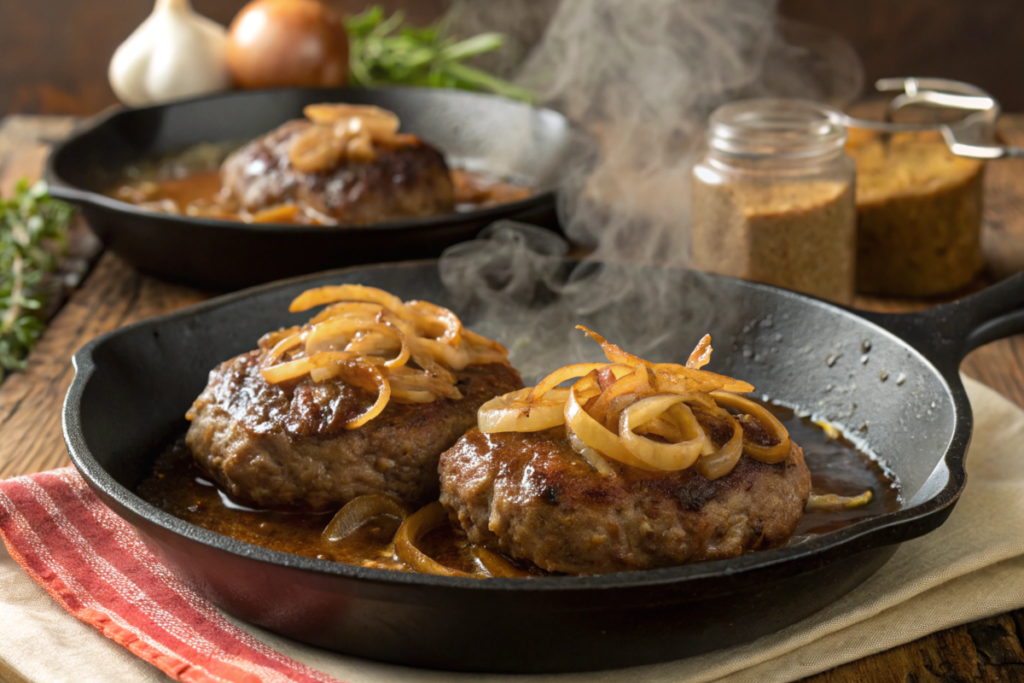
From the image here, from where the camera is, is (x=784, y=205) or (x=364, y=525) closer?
(x=364, y=525)

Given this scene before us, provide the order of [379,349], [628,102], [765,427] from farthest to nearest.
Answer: [628,102], [379,349], [765,427]

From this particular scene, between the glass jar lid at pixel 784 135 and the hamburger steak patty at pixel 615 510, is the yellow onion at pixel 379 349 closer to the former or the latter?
the hamburger steak patty at pixel 615 510

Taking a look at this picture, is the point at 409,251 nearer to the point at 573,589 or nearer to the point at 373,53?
the point at 573,589

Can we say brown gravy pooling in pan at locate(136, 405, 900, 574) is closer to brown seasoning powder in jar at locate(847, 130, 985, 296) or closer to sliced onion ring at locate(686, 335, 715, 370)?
sliced onion ring at locate(686, 335, 715, 370)

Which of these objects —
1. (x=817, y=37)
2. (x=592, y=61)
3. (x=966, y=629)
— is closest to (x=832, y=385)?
(x=966, y=629)

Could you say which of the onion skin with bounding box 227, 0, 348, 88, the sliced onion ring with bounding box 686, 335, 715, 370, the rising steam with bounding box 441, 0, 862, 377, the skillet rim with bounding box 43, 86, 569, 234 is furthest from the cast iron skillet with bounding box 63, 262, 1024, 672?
the onion skin with bounding box 227, 0, 348, 88

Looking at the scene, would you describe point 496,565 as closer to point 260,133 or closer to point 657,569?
point 657,569

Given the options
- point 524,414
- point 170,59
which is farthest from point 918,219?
point 170,59

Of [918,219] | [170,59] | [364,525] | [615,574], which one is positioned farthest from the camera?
[170,59]
